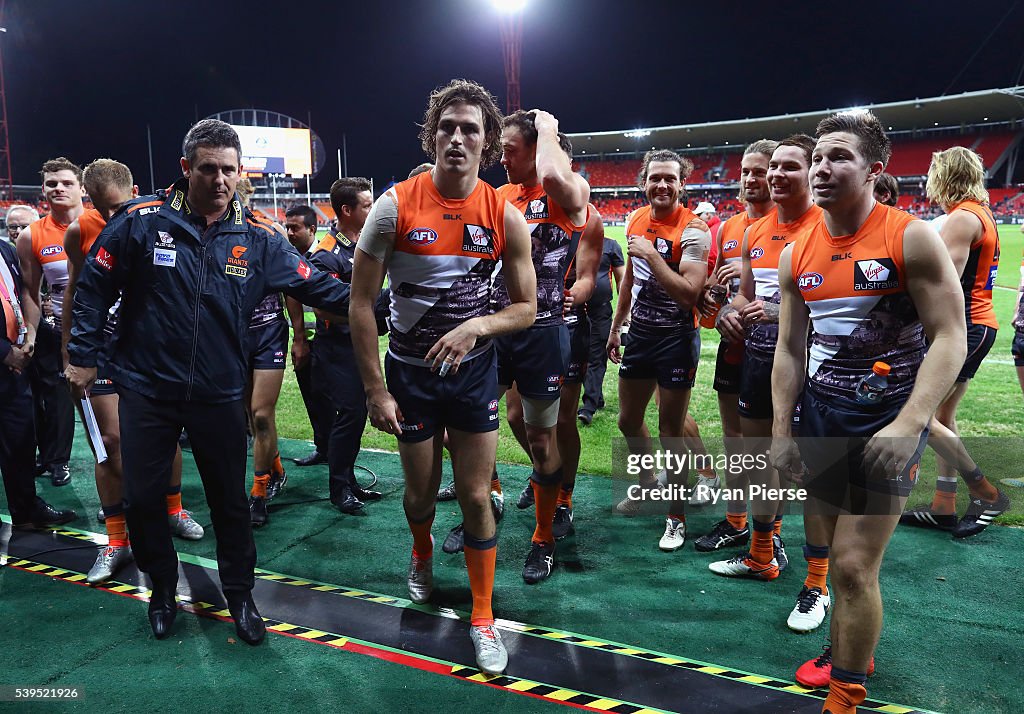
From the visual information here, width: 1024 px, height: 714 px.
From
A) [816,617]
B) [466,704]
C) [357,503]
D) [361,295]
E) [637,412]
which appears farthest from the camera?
[357,503]

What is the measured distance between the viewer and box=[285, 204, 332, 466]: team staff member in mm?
5352

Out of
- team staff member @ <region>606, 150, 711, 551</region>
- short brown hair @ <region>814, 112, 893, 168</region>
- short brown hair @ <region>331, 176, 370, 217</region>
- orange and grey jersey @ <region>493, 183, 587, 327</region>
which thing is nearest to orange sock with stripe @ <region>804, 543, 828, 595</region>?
team staff member @ <region>606, 150, 711, 551</region>

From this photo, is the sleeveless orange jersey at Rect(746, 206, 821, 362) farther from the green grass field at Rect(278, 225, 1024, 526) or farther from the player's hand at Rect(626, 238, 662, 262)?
the green grass field at Rect(278, 225, 1024, 526)

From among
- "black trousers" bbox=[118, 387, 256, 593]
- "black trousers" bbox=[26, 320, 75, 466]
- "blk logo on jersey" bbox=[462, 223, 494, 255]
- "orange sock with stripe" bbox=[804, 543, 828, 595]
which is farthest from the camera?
"black trousers" bbox=[26, 320, 75, 466]

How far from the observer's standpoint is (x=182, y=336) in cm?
303

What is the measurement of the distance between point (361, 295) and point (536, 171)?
4.59 feet

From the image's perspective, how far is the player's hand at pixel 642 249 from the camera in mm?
4094

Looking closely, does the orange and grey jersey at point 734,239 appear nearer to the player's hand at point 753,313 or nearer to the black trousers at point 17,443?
the player's hand at point 753,313

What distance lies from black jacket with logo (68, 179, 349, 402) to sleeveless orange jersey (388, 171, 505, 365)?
767 millimetres

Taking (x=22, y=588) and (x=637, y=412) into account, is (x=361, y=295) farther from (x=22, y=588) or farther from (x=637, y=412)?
(x=22, y=588)

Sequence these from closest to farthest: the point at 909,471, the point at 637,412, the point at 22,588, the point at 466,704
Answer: the point at 909,471
the point at 466,704
the point at 22,588
the point at 637,412

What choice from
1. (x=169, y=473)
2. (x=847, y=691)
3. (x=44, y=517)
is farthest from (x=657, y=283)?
(x=44, y=517)

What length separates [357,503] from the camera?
4.88 meters

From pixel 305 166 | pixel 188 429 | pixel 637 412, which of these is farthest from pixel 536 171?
pixel 305 166
